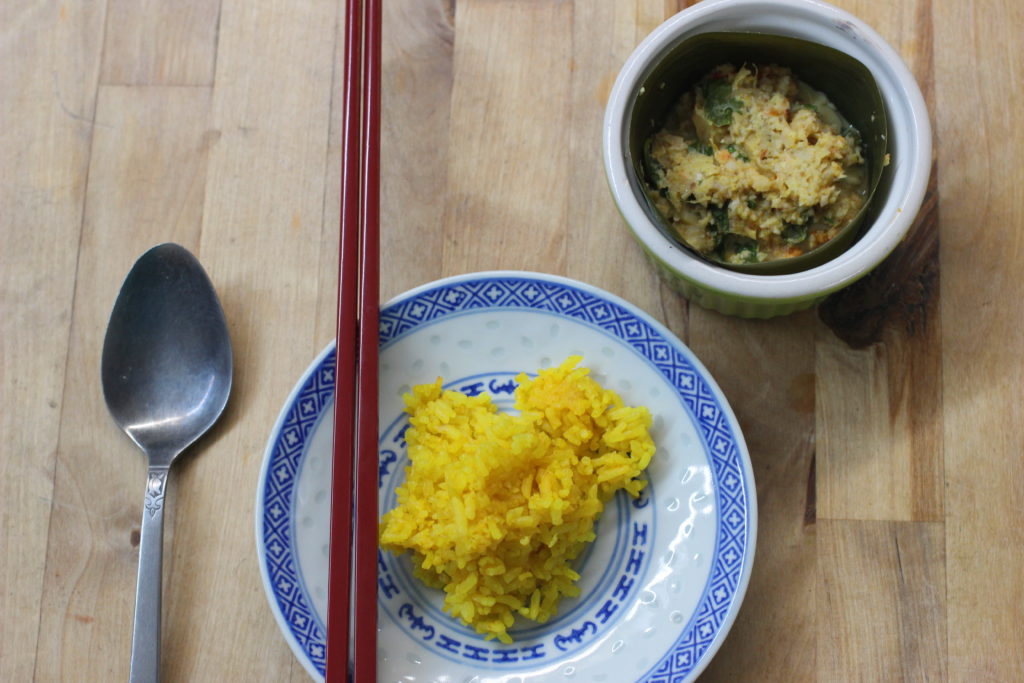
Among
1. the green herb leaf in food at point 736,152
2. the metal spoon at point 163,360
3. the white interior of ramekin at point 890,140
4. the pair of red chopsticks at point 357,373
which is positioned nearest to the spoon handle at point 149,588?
the metal spoon at point 163,360

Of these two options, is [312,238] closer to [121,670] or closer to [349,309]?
[349,309]

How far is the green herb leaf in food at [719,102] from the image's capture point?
1215 millimetres

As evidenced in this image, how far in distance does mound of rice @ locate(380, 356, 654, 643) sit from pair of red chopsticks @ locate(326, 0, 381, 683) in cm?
7

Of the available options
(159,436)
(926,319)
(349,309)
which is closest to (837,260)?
(926,319)

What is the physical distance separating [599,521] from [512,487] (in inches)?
6.2

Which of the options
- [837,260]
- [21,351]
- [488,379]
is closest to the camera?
[837,260]

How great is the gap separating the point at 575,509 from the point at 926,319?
0.61m

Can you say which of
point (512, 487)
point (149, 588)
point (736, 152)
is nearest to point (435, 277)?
point (512, 487)

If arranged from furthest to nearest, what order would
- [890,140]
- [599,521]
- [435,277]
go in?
[435,277]
[599,521]
[890,140]

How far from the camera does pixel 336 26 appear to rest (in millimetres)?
1485

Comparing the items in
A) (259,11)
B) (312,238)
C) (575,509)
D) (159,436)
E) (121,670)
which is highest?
(259,11)

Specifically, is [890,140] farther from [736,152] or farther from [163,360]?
[163,360]

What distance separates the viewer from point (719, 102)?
1.23 m

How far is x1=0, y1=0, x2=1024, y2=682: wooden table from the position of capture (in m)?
1.33
